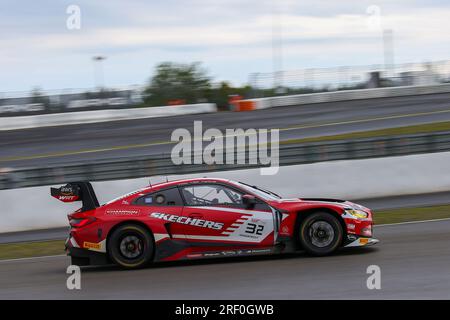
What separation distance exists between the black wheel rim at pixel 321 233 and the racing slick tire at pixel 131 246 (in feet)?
7.26

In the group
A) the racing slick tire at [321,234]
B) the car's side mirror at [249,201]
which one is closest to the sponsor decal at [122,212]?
the car's side mirror at [249,201]

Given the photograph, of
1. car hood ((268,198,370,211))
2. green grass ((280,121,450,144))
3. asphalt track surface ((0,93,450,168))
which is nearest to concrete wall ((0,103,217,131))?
asphalt track surface ((0,93,450,168))

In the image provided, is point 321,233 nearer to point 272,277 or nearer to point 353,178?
point 272,277

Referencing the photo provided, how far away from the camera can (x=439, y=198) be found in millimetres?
16219

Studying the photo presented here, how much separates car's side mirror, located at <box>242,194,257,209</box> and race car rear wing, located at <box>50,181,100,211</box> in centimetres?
218

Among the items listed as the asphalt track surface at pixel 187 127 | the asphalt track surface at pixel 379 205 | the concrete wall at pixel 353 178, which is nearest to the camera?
the asphalt track surface at pixel 379 205

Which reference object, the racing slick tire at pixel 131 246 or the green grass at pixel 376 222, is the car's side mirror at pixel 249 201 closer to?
the racing slick tire at pixel 131 246

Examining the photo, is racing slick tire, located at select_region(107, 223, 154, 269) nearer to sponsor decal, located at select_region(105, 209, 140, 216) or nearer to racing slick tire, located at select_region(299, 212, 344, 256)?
sponsor decal, located at select_region(105, 209, 140, 216)

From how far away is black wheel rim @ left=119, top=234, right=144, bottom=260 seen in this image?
10.1 m

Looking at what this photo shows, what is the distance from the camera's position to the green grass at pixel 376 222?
510 inches

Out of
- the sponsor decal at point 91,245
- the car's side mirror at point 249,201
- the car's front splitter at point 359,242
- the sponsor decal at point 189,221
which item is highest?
the car's side mirror at point 249,201

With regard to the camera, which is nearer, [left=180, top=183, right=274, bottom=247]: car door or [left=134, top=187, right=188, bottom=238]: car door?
[left=180, top=183, right=274, bottom=247]: car door

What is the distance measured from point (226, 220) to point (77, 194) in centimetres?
218

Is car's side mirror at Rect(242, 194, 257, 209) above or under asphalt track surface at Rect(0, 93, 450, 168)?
under
